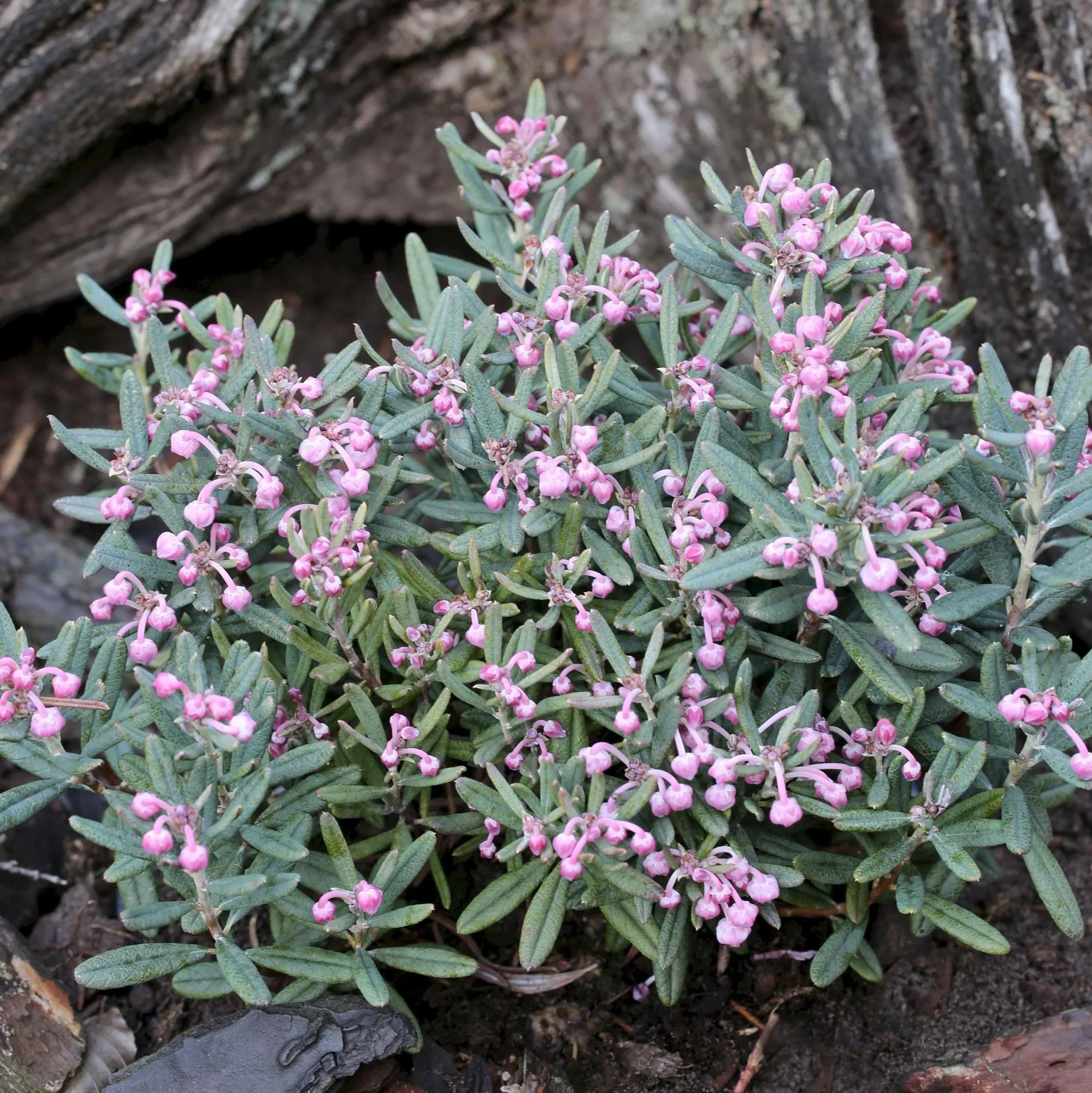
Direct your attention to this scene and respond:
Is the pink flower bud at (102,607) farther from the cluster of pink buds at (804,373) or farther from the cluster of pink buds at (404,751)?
the cluster of pink buds at (804,373)

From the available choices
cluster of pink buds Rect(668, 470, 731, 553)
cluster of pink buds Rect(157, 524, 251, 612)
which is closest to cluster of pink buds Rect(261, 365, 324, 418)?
cluster of pink buds Rect(157, 524, 251, 612)

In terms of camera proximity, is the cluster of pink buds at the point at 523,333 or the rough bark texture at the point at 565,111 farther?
the rough bark texture at the point at 565,111

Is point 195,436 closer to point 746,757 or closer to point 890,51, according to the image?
point 746,757

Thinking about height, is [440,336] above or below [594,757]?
above

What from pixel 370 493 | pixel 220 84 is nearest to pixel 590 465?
pixel 370 493

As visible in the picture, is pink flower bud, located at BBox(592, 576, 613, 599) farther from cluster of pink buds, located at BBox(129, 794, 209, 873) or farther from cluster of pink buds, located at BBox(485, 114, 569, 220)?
cluster of pink buds, located at BBox(485, 114, 569, 220)

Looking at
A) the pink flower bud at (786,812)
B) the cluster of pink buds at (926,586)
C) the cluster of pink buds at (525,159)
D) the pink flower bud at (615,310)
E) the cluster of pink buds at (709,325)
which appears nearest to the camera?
the pink flower bud at (786,812)

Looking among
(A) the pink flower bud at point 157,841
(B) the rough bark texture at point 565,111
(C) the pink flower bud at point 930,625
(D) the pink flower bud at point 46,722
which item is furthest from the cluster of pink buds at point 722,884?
(B) the rough bark texture at point 565,111
